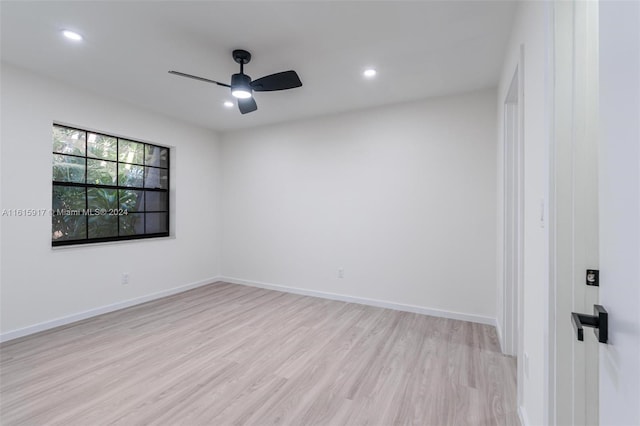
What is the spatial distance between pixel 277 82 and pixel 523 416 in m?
2.91

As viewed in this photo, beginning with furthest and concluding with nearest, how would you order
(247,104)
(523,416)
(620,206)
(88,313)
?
(88,313) < (247,104) < (523,416) < (620,206)

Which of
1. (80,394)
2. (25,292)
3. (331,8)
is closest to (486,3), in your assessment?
(331,8)

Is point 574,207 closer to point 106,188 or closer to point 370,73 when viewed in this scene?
point 370,73

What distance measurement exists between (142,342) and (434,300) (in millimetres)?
3173

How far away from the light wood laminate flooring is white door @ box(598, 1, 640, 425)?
148cm

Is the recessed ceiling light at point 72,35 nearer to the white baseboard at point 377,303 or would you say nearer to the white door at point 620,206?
the white door at point 620,206

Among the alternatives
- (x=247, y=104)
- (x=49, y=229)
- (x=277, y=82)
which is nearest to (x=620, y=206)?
(x=277, y=82)

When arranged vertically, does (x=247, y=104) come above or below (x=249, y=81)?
below

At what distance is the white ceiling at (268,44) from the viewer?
78.1 inches

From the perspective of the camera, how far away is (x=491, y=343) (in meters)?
2.70

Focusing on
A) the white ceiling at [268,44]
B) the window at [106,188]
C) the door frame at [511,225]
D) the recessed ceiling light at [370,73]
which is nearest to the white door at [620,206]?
the white ceiling at [268,44]

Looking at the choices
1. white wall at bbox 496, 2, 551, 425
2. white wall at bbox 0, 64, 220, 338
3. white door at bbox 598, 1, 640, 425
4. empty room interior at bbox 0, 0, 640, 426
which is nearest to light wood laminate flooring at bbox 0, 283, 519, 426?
empty room interior at bbox 0, 0, 640, 426

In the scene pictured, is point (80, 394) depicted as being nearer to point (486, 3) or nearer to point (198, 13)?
point (198, 13)

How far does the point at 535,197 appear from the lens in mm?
1421
